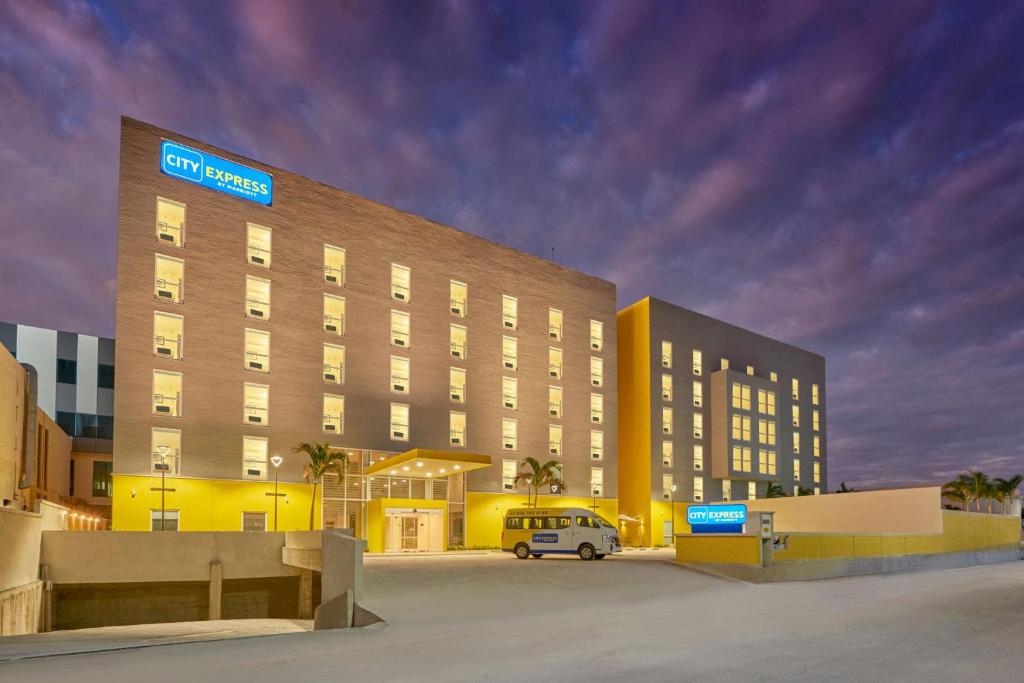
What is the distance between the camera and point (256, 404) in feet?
141

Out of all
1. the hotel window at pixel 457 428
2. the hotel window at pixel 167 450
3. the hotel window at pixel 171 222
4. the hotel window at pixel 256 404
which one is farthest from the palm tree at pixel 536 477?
the hotel window at pixel 171 222

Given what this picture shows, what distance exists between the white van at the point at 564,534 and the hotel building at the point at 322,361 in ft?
23.1

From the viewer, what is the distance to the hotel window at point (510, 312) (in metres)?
56.1

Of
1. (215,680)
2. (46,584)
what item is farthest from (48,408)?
(215,680)

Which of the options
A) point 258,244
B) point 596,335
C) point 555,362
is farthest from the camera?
point 596,335

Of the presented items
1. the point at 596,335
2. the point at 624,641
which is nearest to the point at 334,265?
the point at 596,335

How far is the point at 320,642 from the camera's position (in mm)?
13117

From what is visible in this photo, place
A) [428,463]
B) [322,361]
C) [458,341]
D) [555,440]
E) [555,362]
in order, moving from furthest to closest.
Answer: [555,362], [555,440], [458,341], [322,361], [428,463]

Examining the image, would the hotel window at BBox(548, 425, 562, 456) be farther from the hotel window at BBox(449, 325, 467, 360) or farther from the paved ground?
the paved ground

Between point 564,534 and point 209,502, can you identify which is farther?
point 209,502

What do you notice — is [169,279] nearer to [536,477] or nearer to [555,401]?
[536,477]

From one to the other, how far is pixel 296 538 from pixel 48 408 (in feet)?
98.1

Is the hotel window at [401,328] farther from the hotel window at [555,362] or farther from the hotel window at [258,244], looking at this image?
the hotel window at [555,362]

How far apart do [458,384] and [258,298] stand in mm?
14846
